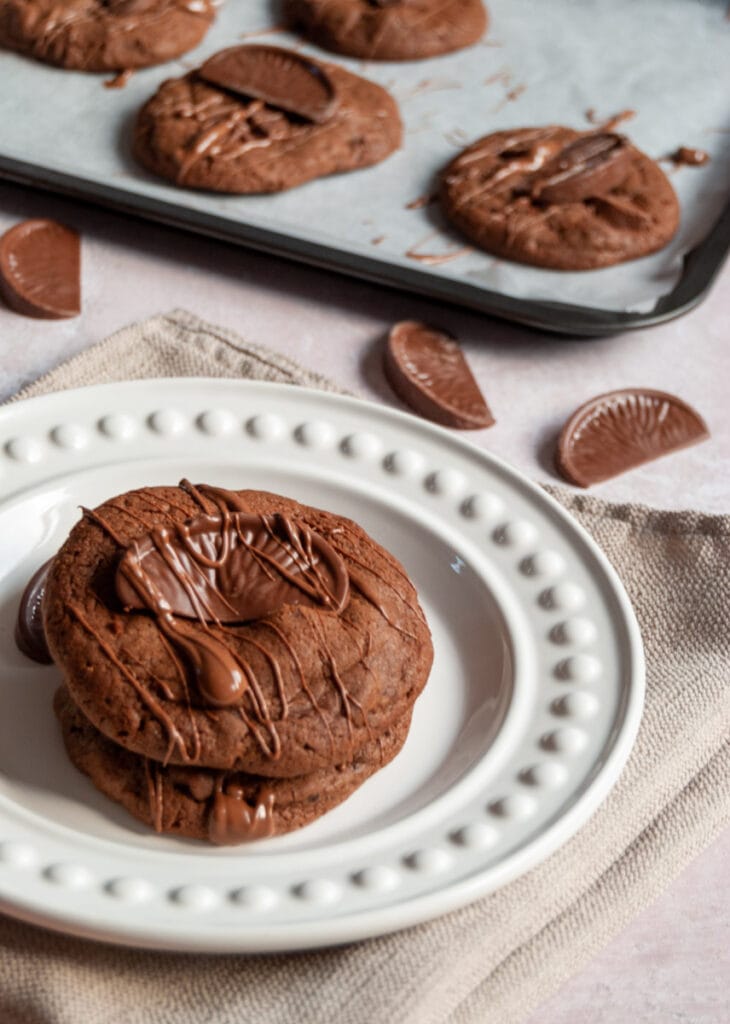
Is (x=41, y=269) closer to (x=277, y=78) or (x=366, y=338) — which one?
(x=366, y=338)

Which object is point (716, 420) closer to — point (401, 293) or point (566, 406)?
point (566, 406)

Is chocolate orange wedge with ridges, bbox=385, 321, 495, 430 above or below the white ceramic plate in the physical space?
below

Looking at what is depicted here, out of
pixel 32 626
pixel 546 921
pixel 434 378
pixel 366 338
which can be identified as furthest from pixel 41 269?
pixel 546 921

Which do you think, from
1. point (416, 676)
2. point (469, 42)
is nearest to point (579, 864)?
point (416, 676)

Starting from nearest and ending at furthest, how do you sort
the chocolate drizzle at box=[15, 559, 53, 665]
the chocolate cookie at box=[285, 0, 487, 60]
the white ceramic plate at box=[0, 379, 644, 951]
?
the white ceramic plate at box=[0, 379, 644, 951] → the chocolate drizzle at box=[15, 559, 53, 665] → the chocolate cookie at box=[285, 0, 487, 60]

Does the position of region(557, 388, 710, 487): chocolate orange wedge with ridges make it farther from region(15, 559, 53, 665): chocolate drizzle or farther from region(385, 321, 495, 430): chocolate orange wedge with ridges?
region(15, 559, 53, 665): chocolate drizzle

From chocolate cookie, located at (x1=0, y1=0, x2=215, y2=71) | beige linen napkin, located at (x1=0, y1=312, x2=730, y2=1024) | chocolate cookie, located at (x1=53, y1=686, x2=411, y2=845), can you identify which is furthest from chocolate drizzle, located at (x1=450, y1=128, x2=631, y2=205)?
chocolate cookie, located at (x1=53, y1=686, x2=411, y2=845)

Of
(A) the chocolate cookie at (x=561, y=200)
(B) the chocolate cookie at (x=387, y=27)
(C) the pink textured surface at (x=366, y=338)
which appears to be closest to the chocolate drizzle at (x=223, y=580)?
(C) the pink textured surface at (x=366, y=338)
